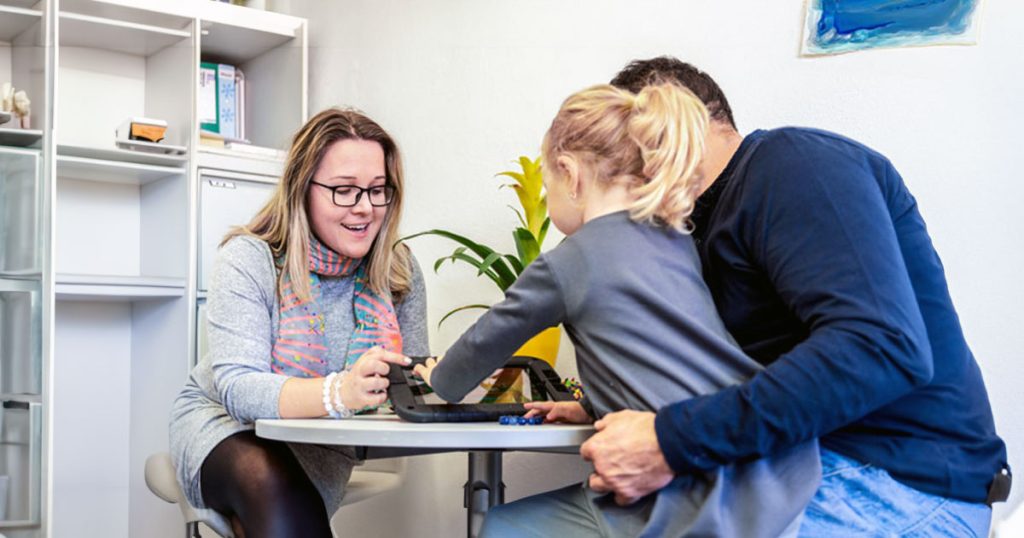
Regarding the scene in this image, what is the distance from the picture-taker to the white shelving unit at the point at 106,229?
2.99 m

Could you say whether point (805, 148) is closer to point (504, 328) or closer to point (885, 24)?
point (504, 328)

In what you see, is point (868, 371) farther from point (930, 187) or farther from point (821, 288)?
point (930, 187)

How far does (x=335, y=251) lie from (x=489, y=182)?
0.92m

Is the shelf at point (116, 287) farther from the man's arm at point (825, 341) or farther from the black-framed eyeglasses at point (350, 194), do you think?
the man's arm at point (825, 341)

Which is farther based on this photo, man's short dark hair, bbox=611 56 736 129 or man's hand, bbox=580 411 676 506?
man's short dark hair, bbox=611 56 736 129

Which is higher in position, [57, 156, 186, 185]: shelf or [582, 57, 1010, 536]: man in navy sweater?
[57, 156, 186, 185]: shelf

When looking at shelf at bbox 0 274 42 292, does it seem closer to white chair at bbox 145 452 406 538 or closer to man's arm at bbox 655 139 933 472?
white chair at bbox 145 452 406 538

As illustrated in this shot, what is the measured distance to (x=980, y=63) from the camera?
1.89 metres

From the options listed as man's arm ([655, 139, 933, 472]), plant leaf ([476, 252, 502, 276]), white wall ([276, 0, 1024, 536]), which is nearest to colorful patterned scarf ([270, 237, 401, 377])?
plant leaf ([476, 252, 502, 276])

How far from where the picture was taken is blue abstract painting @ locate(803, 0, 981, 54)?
6.30ft

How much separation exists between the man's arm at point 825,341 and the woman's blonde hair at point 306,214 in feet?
3.13

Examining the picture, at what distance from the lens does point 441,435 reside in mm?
1289

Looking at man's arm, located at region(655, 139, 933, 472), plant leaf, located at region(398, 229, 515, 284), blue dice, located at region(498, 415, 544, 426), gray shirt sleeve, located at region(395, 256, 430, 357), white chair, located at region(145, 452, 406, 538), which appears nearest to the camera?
man's arm, located at region(655, 139, 933, 472)

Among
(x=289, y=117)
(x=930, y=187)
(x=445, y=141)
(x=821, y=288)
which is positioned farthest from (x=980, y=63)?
(x=289, y=117)
